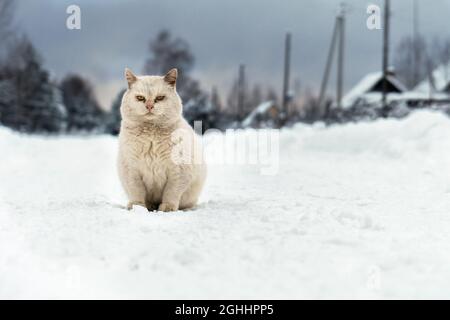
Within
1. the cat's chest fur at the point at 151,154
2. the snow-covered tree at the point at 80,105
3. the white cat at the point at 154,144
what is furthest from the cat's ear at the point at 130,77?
the snow-covered tree at the point at 80,105

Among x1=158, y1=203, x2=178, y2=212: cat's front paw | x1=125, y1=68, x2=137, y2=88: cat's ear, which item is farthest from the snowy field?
x1=125, y1=68, x2=137, y2=88: cat's ear

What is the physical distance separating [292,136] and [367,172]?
21.4ft

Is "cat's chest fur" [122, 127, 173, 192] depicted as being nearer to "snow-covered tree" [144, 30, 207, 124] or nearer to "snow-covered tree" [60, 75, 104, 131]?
"snow-covered tree" [144, 30, 207, 124]

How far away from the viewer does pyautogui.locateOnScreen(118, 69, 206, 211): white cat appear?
4480 mm

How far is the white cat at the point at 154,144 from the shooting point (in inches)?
176

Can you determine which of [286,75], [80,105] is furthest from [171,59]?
[80,105]

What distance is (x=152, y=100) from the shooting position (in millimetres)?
4426

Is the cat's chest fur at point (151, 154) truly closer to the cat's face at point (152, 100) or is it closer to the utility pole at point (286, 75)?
the cat's face at point (152, 100)

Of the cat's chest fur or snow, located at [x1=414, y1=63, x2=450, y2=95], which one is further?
snow, located at [x1=414, y1=63, x2=450, y2=95]

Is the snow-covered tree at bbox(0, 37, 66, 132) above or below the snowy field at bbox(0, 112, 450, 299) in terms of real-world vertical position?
above

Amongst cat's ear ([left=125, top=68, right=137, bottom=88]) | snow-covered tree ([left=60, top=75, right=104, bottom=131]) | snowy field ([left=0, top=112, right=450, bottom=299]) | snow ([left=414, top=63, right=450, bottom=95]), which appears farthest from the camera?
snow-covered tree ([left=60, top=75, right=104, bottom=131])

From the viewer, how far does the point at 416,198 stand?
5.51m

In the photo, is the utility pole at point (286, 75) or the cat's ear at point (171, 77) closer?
the cat's ear at point (171, 77)

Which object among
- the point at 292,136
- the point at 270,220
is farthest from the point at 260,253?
the point at 292,136
